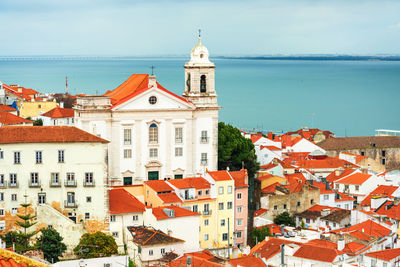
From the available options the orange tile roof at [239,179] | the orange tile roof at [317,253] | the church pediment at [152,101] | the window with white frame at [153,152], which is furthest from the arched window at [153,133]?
the orange tile roof at [317,253]

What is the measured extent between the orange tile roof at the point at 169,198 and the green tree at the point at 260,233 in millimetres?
4561

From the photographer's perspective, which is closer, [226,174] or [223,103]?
[226,174]

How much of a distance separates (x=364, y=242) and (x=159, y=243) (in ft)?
30.9

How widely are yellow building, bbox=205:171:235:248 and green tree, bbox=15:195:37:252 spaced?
9.44m

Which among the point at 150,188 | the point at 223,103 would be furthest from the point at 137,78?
the point at 223,103

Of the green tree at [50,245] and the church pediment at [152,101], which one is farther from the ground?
the church pediment at [152,101]

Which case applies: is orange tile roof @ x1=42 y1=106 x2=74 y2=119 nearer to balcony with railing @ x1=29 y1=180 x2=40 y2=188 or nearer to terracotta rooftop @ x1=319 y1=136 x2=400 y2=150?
terracotta rooftop @ x1=319 y1=136 x2=400 y2=150

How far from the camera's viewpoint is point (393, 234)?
115ft

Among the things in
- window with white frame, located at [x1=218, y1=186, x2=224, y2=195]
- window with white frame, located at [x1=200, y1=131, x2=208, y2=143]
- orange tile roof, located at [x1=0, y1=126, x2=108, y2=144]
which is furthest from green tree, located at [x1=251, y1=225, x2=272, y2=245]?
orange tile roof, located at [x1=0, y1=126, x2=108, y2=144]

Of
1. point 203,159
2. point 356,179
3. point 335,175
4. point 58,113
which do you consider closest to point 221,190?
point 203,159

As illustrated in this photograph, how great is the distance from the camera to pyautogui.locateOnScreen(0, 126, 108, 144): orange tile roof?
33.2m

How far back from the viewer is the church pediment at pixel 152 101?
42.2 m

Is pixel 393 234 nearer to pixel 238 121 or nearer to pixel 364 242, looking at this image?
pixel 364 242

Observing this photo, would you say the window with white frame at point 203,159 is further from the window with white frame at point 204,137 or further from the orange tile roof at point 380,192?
the orange tile roof at point 380,192
